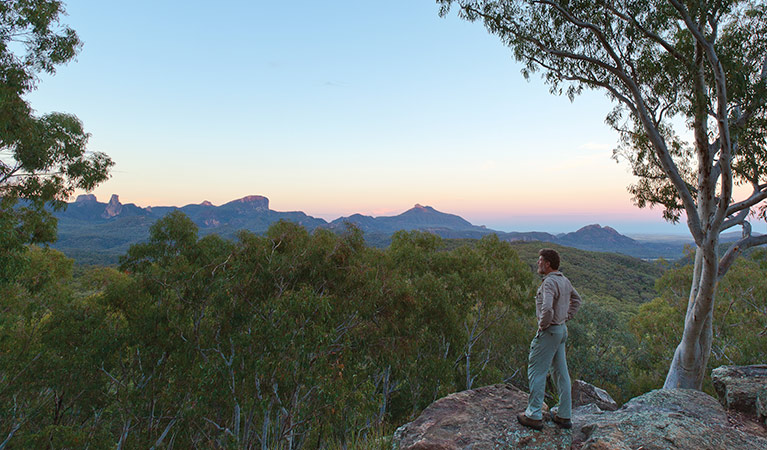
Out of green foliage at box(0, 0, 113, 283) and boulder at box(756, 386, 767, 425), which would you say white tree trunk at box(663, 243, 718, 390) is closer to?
boulder at box(756, 386, 767, 425)

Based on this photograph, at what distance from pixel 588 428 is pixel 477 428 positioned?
3.96 feet

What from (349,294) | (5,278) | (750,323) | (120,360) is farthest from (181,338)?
(750,323)

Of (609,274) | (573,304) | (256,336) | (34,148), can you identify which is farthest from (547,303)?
(609,274)

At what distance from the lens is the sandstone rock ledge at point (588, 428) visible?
3779 millimetres

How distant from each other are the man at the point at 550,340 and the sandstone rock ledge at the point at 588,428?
7.9 inches

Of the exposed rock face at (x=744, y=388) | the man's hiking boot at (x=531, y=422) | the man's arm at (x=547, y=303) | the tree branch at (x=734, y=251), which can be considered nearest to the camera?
the man's arm at (x=547, y=303)

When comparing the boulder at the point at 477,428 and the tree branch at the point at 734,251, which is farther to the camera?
the tree branch at the point at 734,251

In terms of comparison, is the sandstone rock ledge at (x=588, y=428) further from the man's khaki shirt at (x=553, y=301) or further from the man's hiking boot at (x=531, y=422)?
the man's khaki shirt at (x=553, y=301)

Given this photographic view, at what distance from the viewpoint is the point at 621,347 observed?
20.4 meters

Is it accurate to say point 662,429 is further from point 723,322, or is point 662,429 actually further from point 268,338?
point 723,322

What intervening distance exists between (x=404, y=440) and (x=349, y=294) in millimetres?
4848

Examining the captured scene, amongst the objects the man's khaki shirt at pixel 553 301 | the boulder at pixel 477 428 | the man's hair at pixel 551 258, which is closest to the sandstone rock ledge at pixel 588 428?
the boulder at pixel 477 428

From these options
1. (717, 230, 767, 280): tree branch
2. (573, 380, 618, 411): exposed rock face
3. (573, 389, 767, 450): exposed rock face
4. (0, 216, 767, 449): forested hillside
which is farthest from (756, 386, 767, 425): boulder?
(0, 216, 767, 449): forested hillside

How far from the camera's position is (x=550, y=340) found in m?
4.06
